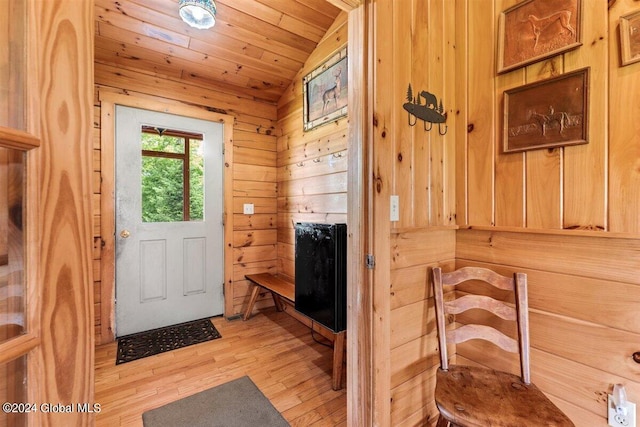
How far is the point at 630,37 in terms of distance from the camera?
102 cm

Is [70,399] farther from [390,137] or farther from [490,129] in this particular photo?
[490,129]

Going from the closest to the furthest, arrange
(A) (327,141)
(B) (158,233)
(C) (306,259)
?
(C) (306,259)
(A) (327,141)
(B) (158,233)

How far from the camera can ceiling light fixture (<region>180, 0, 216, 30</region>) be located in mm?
1792

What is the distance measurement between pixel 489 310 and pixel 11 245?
1.67 metres

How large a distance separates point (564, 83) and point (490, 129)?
1.05 ft

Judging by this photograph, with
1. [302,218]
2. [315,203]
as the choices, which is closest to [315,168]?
[315,203]

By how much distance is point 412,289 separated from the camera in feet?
4.47

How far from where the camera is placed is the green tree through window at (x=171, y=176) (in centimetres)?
261

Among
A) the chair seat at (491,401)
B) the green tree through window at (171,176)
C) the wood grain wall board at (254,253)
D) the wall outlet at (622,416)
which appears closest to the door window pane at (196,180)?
the green tree through window at (171,176)

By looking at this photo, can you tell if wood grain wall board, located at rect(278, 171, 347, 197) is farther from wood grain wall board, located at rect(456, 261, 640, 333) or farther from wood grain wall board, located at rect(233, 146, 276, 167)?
wood grain wall board, located at rect(456, 261, 640, 333)

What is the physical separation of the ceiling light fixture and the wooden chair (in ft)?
7.27

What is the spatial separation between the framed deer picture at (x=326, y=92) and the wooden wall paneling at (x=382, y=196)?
1010 millimetres

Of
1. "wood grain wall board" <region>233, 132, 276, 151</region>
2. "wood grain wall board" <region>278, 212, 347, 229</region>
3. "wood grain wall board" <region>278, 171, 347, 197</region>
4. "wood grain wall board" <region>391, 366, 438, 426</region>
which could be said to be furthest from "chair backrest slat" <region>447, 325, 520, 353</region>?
"wood grain wall board" <region>233, 132, 276, 151</region>

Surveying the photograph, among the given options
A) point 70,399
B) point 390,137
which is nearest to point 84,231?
point 70,399
